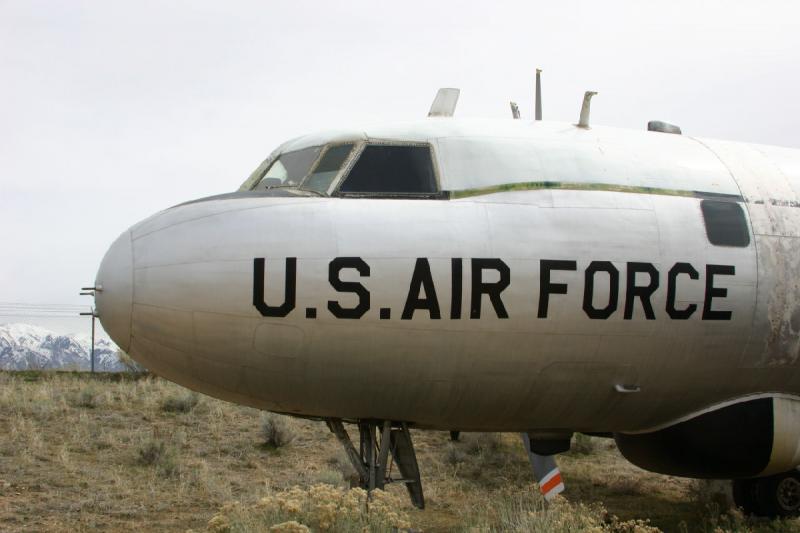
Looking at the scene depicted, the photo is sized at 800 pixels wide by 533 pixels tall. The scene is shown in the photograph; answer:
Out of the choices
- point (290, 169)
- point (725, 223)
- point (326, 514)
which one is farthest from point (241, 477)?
point (725, 223)

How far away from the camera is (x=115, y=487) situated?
13.9 m

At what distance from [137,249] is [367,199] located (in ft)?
6.99

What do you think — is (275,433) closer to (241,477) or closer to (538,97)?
(241,477)

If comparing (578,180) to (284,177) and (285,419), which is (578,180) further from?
(285,419)

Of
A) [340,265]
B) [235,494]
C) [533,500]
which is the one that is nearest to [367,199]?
[340,265]

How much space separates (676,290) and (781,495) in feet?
15.4

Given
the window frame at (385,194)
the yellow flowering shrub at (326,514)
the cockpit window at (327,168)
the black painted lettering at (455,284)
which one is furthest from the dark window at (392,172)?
the yellow flowering shrub at (326,514)

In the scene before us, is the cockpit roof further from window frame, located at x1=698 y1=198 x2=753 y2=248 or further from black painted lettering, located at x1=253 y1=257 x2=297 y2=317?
black painted lettering, located at x1=253 y1=257 x2=297 y2=317

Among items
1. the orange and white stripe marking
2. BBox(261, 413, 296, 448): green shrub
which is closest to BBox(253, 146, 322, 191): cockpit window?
the orange and white stripe marking

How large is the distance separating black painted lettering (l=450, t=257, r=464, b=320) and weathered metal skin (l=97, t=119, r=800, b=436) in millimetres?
27

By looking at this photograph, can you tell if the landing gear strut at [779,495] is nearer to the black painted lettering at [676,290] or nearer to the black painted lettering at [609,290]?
the black painted lettering at [676,290]

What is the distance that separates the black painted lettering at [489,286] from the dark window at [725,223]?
2.37 metres

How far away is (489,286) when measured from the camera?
27.1ft

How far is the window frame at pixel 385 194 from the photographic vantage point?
28.2 feet
